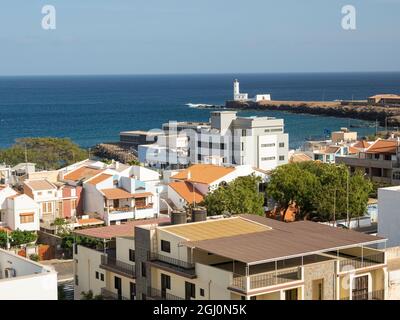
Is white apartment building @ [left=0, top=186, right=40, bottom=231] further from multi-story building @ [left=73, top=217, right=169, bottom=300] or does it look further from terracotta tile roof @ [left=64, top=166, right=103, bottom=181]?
multi-story building @ [left=73, top=217, right=169, bottom=300]

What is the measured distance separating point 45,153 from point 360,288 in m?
35.5

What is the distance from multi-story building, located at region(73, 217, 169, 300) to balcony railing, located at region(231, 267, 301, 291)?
11.2 ft

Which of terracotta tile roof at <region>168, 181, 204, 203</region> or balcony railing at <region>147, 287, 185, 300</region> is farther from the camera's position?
terracotta tile roof at <region>168, 181, 204, 203</region>

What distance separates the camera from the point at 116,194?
1188 inches

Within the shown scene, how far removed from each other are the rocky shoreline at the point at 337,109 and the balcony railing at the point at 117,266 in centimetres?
7837

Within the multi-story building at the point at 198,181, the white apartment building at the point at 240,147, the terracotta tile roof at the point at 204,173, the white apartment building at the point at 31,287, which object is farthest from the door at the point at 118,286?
the white apartment building at the point at 240,147

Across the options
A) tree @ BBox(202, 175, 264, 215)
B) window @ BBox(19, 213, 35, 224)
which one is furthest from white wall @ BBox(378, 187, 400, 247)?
window @ BBox(19, 213, 35, 224)

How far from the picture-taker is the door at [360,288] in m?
14.6

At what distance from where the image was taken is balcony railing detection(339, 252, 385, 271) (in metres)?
14.4

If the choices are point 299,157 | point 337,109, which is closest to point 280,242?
point 299,157

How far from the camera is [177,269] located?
48.3 ft

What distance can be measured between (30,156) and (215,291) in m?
34.4
